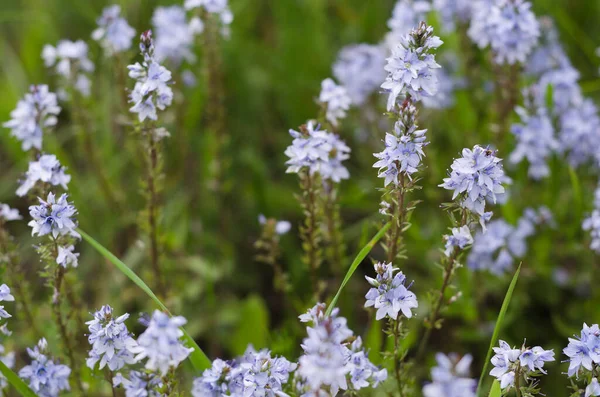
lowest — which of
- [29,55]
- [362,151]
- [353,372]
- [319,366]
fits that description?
[319,366]

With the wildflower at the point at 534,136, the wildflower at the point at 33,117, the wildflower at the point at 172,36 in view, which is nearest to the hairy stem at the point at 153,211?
the wildflower at the point at 33,117

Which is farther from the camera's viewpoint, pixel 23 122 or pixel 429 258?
pixel 429 258

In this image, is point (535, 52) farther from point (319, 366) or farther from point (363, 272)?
point (319, 366)

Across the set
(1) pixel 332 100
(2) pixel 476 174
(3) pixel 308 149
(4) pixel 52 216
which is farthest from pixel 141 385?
(1) pixel 332 100

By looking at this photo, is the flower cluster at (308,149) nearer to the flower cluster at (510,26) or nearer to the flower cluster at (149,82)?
the flower cluster at (149,82)

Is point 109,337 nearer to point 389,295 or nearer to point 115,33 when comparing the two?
point 389,295

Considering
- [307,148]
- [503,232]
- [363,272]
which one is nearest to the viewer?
[307,148]

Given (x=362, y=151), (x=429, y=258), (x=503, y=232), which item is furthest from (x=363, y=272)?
(x=503, y=232)

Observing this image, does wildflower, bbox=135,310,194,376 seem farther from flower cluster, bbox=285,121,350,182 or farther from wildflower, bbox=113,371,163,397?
flower cluster, bbox=285,121,350,182
